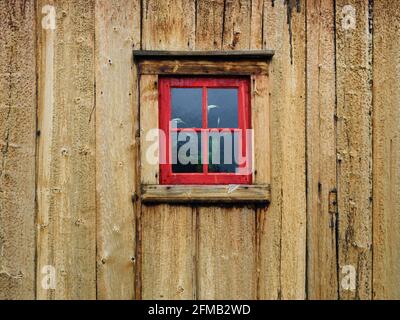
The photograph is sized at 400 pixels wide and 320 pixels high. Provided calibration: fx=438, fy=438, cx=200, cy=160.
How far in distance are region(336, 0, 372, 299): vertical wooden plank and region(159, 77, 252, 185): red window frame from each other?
1.77 ft

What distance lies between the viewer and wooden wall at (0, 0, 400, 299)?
8.05ft

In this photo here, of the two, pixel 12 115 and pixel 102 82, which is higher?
pixel 102 82

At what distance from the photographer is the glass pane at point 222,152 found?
2506 millimetres

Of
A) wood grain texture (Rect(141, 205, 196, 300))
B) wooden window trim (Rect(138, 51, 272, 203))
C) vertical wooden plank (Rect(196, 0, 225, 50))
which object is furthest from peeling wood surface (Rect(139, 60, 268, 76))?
wood grain texture (Rect(141, 205, 196, 300))

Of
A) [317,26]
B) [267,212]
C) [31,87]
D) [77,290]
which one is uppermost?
[317,26]

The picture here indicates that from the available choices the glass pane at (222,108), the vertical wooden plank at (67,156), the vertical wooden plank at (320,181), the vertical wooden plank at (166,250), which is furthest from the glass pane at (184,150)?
the vertical wooden plank at (320,181)

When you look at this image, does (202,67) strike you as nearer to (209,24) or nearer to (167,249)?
(209,24)

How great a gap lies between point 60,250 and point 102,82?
3.19ft

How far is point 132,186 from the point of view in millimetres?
2467

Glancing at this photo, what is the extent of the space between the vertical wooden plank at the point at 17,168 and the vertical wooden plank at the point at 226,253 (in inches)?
37.5

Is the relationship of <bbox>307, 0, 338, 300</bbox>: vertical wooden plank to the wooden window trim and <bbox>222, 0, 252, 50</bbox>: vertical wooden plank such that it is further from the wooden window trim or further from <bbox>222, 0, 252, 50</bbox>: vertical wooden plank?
<bbox>222, 0, 252, 50</bbox>: vertical wooden plank

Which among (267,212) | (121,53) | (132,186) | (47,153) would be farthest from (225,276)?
(121,53)

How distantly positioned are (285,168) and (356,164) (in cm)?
41

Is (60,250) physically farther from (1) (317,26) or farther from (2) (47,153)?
(1) (317,26)
